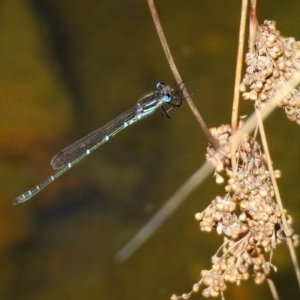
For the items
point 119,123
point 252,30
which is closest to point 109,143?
point 119,123

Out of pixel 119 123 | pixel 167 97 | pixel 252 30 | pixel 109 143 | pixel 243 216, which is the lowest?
pixel 243 216

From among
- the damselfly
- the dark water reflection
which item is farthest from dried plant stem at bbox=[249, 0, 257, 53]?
the dark water reflection

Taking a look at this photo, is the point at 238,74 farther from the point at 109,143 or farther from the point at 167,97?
the point at 109,143

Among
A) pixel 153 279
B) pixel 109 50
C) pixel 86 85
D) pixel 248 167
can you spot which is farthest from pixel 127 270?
pixel 248 167

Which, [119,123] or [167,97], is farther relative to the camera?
[119,123]

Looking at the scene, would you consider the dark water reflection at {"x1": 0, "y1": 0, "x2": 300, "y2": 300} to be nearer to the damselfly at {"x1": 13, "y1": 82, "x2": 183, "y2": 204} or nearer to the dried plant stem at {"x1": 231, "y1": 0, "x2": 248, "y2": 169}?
the damselfly at {"x1": 13, "y1": 82, "x2": 183, "y2": 204}

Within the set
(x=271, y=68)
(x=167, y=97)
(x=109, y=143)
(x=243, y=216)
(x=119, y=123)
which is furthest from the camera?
(x=109, y=143)
